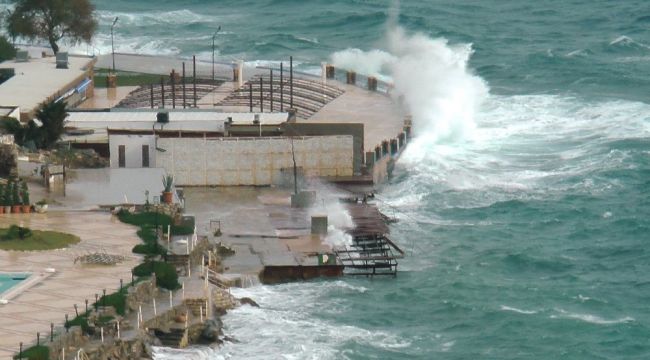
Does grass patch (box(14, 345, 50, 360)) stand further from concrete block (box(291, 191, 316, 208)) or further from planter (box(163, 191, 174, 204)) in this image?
concrete block (box(291, 191, 316, 208))

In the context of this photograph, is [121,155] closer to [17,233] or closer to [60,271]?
[17,233]

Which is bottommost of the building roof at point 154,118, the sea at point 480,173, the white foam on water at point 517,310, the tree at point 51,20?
the white foam on water at point 517,310

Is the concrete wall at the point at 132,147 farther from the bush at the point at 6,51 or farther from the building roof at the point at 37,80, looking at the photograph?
the bush at the point at 6,51

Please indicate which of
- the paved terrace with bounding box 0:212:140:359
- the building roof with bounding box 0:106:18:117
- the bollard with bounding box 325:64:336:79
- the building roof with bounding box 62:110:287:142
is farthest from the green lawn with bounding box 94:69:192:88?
the paved terrace with bounding box 0:212:140:359

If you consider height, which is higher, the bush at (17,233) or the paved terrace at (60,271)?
the bush at (17,233)

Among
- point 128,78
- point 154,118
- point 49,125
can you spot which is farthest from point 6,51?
point 49,125

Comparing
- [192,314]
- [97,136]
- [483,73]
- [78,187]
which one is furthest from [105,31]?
[192,314]

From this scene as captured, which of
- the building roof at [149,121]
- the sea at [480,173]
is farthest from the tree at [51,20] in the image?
the building roof at [149,121]
